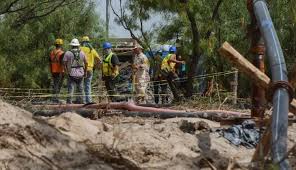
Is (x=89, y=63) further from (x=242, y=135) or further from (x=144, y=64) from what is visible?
(x=242, y=135)

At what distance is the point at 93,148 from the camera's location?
538 cm

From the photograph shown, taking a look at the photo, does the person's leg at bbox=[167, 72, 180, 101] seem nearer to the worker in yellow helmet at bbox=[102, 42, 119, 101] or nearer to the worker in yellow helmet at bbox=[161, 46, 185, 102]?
the worker in yellow helmet at bbox=[161, 46, 185, 102]

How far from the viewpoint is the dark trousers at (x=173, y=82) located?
1426 centimetres

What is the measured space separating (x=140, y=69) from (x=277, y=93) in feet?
35.4

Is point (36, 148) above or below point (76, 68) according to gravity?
below

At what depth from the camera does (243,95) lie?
57.8ft

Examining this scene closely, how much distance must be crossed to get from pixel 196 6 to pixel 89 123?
7.74 m

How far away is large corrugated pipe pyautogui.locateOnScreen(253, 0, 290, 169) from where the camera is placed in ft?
13.7

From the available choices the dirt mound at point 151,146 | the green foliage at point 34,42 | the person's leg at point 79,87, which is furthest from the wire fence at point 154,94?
the dirt mound at point 151,146

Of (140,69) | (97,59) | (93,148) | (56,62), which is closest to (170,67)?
(140,69)

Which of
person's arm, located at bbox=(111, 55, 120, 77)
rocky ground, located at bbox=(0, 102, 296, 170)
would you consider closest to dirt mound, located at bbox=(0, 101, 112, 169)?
rocky ground, located at bbox=(0, 102, 296, 170)

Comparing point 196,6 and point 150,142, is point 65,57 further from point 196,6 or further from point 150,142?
point 150,142

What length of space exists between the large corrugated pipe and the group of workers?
8774 mm

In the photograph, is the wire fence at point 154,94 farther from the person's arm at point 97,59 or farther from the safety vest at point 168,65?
the person's arm at point 97,59
